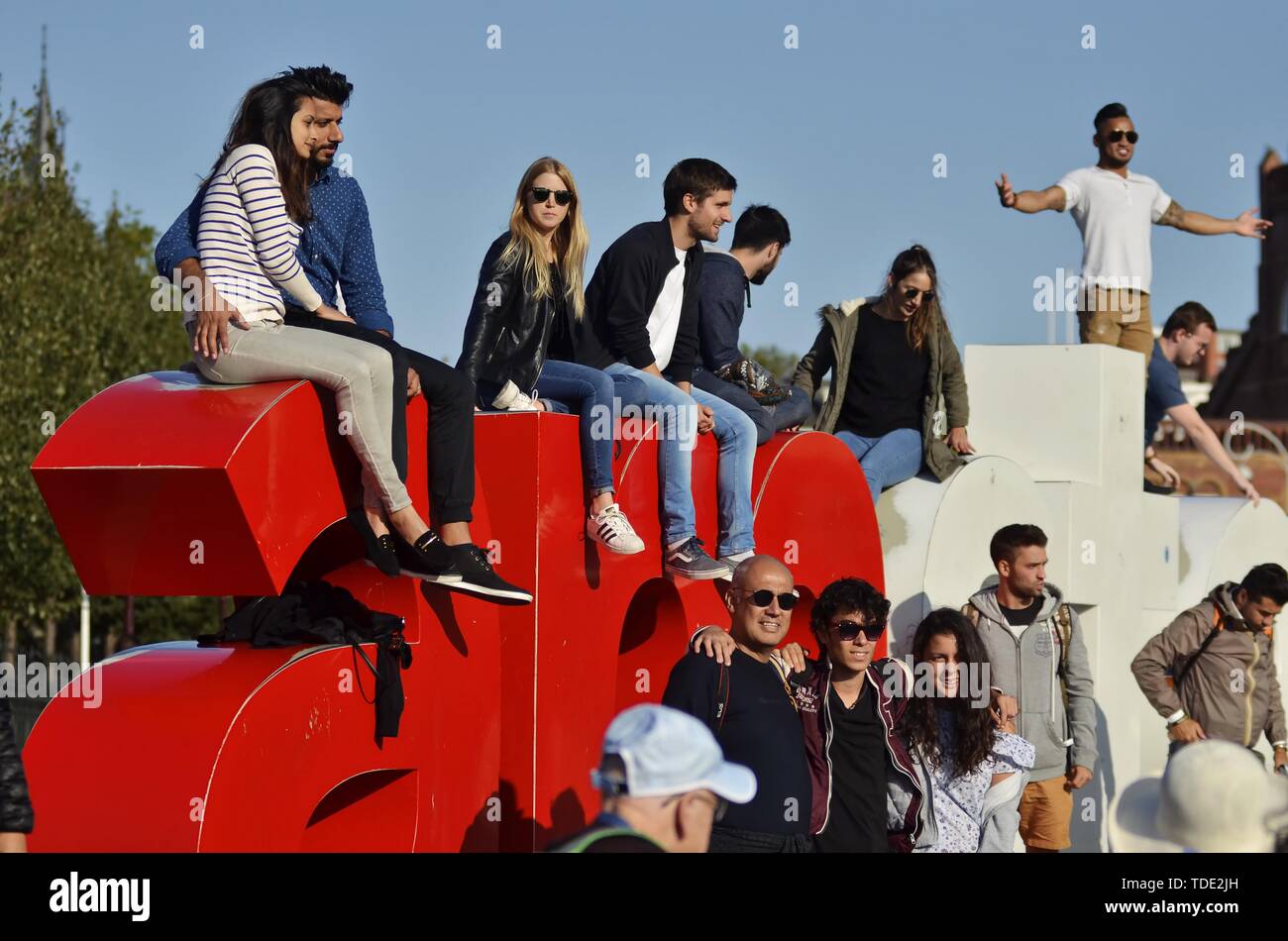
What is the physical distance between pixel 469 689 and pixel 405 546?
879 mm

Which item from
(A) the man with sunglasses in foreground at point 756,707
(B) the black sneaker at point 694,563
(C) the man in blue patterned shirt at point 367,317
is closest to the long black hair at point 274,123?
(C) the man in blue patterned shirt at point 367,317

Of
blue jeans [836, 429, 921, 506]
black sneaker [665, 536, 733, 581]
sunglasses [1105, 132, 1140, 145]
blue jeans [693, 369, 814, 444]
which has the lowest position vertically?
black sneaker [665, 536, 733, 581]

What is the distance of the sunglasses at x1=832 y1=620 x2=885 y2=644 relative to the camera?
7.07 m

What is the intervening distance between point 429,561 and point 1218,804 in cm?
364

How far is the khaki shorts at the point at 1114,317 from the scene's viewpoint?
13.2 m

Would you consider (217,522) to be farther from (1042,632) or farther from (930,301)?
(930,301)

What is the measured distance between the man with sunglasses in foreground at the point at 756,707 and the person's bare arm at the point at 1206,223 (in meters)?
7.44

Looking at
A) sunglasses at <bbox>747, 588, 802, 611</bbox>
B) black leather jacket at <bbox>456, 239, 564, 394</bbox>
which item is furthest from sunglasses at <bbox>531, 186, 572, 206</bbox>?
sunglasses at <bbox>747, 588, 802, 611</bbox>

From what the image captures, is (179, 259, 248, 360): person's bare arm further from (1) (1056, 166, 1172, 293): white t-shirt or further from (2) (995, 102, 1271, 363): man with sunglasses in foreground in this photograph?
(1) (1056, 166, 1172, 293): white t-shirt

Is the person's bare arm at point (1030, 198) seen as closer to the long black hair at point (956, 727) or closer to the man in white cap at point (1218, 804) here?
the long black hair at point (956, 727)

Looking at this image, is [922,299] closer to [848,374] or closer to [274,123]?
[848,374]

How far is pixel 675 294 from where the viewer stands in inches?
367

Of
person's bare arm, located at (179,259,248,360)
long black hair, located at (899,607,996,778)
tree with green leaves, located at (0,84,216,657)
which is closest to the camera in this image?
person's bare arm, located at (179,259,248,360)

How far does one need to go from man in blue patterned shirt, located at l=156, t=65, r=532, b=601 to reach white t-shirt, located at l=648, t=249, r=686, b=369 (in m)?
1.87
